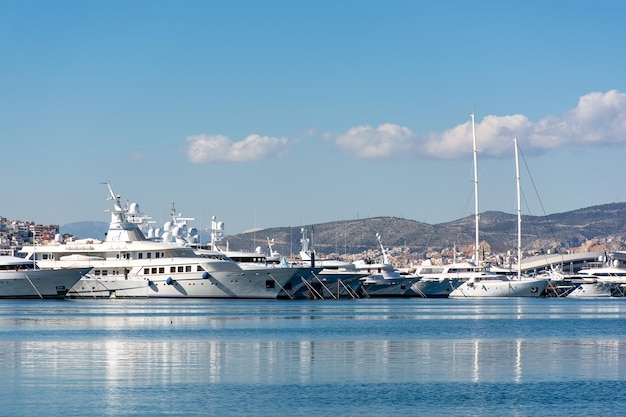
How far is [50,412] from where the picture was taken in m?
31.0

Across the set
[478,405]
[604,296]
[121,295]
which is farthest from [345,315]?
[604,296]

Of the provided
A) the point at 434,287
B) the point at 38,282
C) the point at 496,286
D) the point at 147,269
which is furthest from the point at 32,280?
the point at 496,286

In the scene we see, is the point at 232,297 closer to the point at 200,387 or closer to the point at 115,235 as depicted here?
the point at 115,235

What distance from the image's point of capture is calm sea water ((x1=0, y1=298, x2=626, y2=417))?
32.7 meters

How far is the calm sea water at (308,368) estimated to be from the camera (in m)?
32.7

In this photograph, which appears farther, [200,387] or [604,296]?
[604,296]

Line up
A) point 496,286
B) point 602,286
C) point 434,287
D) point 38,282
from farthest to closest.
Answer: point 602,286 → point 434,287 → point 496,286 → point 38,282

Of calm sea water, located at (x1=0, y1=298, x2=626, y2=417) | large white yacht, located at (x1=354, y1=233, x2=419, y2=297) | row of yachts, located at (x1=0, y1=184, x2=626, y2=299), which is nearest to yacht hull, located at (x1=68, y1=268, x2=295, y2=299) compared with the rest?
row of yachts, located at (x1=0, y1=184, x2=626, y2=299)

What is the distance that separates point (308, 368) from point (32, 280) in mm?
73400

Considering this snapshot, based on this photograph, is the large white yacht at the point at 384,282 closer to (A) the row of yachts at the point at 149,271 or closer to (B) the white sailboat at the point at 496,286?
(B) the white sailboat at the point at 496,286

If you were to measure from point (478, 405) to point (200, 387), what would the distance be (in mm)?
8898

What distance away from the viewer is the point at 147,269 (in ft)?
372

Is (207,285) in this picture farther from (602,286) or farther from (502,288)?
(602,286)

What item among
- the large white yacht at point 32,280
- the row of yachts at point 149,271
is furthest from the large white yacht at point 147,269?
the large white yacht at point 32,280
